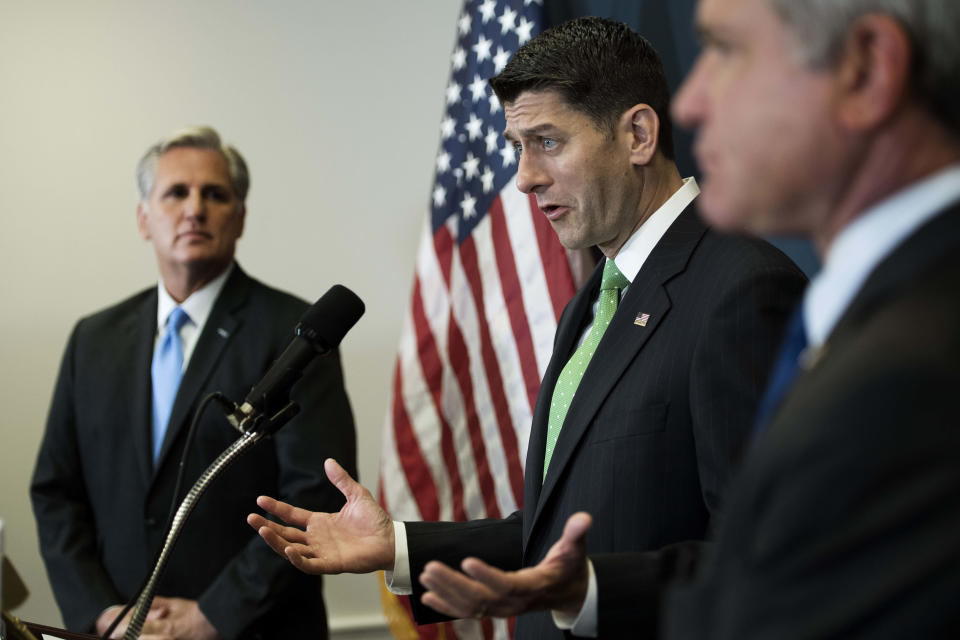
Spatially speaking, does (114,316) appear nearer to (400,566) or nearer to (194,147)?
(194,147)

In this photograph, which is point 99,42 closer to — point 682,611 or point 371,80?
point 371,80

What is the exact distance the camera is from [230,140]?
3.58m

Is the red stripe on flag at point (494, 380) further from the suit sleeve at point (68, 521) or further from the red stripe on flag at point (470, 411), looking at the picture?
the suit sleeve at point (68, 521)

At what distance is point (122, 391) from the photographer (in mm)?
2711

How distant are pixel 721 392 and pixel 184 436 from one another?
5.34 ft

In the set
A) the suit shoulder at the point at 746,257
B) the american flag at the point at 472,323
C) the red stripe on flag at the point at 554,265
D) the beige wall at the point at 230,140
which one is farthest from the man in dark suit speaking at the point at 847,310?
the beige wall at the point at 230,140

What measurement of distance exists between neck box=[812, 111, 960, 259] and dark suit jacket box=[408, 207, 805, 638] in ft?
2.06

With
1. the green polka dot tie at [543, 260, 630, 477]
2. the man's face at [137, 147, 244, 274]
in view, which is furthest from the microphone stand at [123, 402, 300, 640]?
the man's face at [137, 147, 244, 274]

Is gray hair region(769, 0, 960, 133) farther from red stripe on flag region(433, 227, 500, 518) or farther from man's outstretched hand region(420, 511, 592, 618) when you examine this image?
red stripe on flag region(433, 227, 500, 518)

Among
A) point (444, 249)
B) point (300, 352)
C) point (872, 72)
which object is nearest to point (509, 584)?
Result: point (872, 72)

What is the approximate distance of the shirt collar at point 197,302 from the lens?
8.98 ft

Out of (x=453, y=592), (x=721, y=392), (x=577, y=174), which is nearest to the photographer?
(x=453, y=592)

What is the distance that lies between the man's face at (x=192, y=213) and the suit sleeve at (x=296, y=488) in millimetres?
492

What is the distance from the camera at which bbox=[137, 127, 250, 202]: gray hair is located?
2.91 meters
